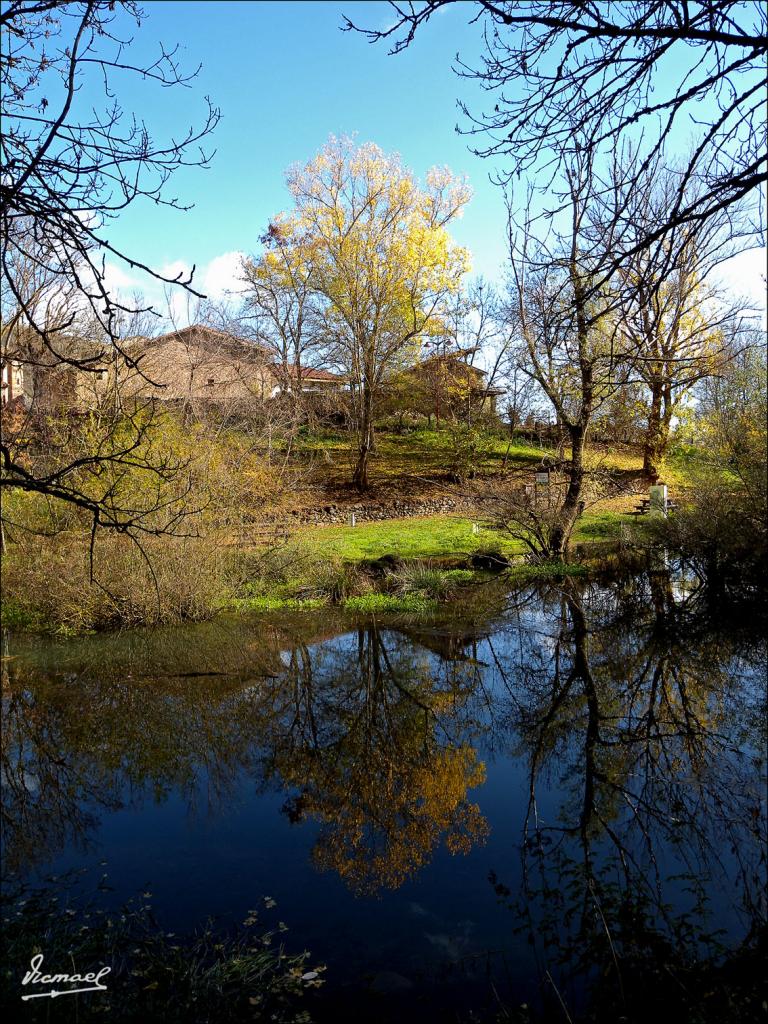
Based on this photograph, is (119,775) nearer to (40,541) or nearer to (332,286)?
(40,541)

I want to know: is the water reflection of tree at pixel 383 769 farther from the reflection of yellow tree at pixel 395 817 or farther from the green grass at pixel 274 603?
the green grass at pixel 274 603

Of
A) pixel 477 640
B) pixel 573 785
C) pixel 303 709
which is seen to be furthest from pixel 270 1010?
pixel 477 640

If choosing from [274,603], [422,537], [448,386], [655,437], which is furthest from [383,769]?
[448,386]

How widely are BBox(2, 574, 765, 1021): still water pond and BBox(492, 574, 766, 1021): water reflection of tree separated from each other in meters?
0.02

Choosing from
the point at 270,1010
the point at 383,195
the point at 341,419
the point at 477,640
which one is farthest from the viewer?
the point at 341,419

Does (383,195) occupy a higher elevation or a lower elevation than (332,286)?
higher

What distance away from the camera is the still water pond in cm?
445

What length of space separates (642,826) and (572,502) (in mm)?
11890

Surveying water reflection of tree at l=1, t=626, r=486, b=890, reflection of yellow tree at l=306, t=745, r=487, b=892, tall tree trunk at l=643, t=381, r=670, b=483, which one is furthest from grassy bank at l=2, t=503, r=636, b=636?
tall tree trunk at l=643, t=381, r=670, b=483

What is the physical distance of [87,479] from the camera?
511 inches

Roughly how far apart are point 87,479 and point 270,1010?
1057 cm

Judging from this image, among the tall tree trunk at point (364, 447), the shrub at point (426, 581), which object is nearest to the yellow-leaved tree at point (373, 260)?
the tall tree trunk at point (364, 447)

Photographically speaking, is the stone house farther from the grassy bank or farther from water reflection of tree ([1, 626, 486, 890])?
water reflection of tree ([1, 626, 486, 890])

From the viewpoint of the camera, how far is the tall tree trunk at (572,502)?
55.8 ft
